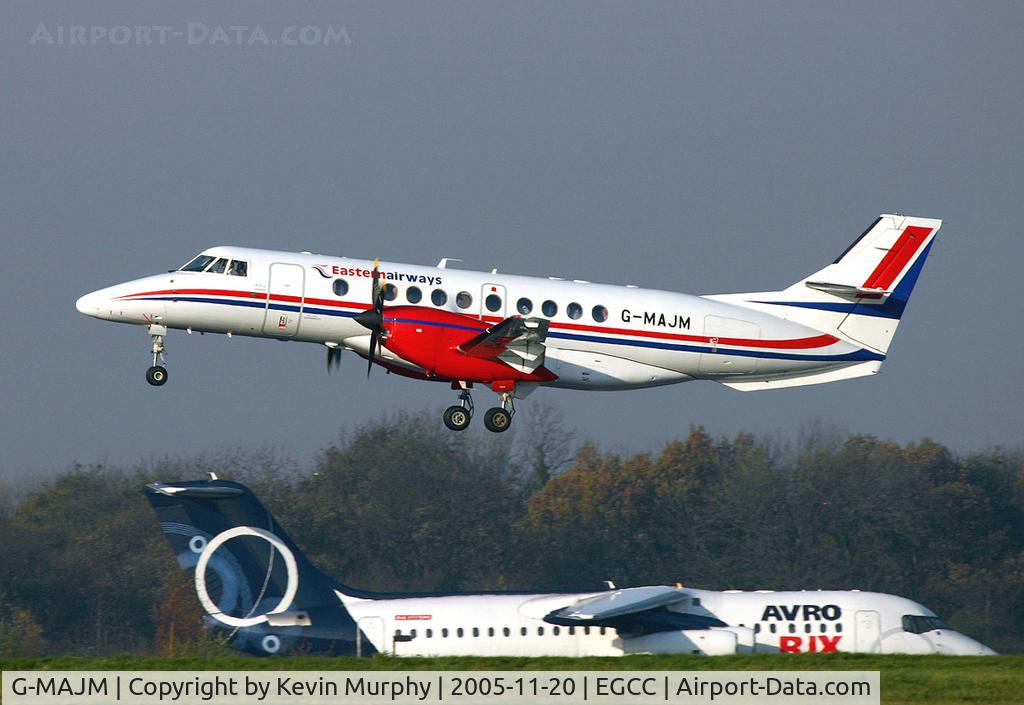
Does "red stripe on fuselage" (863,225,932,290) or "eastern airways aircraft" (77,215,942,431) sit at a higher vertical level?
"red stripe on fuselage" (863,225,932,290)

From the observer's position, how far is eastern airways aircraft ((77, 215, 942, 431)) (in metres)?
27.8

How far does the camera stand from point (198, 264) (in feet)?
92.9

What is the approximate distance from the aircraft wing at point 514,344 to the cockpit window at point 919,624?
878cm

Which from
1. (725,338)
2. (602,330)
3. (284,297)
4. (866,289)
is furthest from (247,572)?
(866,289)

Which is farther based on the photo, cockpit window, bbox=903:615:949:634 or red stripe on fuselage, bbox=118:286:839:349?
red stripe on fuselage, bbox=118:286:839:349

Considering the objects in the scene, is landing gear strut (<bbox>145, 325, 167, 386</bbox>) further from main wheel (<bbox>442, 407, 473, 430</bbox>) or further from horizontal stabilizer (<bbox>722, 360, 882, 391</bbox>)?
horizontal stabilizer (<bbox>722, 360, 882, 391</bbox>)

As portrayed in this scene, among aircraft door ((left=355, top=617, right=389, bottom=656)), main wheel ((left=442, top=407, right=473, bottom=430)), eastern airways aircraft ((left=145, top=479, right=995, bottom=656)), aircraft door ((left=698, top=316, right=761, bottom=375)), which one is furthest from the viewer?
aircraft door ((left=698, top=316, right=761, bottom=375))

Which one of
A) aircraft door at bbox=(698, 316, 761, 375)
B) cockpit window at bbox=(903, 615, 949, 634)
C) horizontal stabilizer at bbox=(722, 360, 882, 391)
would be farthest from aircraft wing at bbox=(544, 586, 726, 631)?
horizontal stabilizer at bbox=(722, 360, 882, 391)

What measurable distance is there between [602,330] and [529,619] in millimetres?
6623

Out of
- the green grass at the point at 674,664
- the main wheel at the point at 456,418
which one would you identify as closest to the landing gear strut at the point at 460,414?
the main wheel at the point at 456,418

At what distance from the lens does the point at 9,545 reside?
152 feet

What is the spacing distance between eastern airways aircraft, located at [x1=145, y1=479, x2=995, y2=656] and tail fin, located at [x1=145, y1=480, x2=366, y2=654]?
0.09 ft
